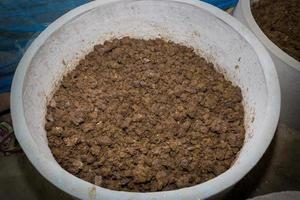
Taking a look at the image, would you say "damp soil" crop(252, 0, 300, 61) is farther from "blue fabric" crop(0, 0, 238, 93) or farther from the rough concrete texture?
"blue fabric" crop(0, 0, 238, 93)

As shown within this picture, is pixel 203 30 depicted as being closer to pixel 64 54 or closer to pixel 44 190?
pixel 64 54

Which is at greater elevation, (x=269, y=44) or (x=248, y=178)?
(x=269, y=44)

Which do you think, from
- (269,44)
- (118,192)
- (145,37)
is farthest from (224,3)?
(118,192)

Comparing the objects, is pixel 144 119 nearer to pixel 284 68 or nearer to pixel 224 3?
pixel 284 68

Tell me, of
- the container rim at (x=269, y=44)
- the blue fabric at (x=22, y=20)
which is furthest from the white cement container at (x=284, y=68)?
the blue fabric at (x=22, y=20)

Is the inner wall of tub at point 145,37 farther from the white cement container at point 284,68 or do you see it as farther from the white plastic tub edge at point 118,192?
the white cement container at point 284,68

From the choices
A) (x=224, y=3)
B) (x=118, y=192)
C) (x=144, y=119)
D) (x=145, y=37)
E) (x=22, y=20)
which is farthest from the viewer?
(x=224, y=3)

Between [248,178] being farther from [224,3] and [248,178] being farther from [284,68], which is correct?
[224,3]

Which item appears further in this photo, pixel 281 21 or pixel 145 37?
pixel 281 21

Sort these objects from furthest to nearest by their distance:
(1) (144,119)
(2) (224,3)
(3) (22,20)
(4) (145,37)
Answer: (2) (224,3)
(3) (22,20)
(4) (145,37)
(1) (144,119)
